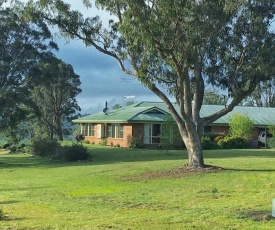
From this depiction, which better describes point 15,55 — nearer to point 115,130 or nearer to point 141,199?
point 115,130

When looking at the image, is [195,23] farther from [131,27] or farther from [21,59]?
[21,59]

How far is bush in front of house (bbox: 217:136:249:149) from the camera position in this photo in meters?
45.0

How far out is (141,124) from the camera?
47438 millimetres

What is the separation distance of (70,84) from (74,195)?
2158 inches

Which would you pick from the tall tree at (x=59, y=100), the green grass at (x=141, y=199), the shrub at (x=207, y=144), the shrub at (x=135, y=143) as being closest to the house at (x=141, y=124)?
the shrub at (x=135, y=143)

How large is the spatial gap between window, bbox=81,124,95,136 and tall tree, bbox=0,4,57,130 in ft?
62.6

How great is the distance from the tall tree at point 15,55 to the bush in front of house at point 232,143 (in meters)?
16.8

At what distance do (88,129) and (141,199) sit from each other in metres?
44.6

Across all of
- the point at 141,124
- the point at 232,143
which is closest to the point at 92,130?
the point at 141,124

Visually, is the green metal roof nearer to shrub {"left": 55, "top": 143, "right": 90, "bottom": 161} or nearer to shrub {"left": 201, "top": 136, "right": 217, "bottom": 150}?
shrub {"left": 201, "top": 136, "right": 217, "bottom": 150}

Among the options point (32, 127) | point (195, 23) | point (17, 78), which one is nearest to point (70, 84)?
point (32, 127)

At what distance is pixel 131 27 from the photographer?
20.5 m

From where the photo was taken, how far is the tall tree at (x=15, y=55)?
37.2 m

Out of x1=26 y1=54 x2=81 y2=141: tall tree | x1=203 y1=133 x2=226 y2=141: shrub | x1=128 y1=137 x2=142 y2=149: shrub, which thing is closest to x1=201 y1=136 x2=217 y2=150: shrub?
x1=203 y1=133 x2=226 y2=141: shrub
